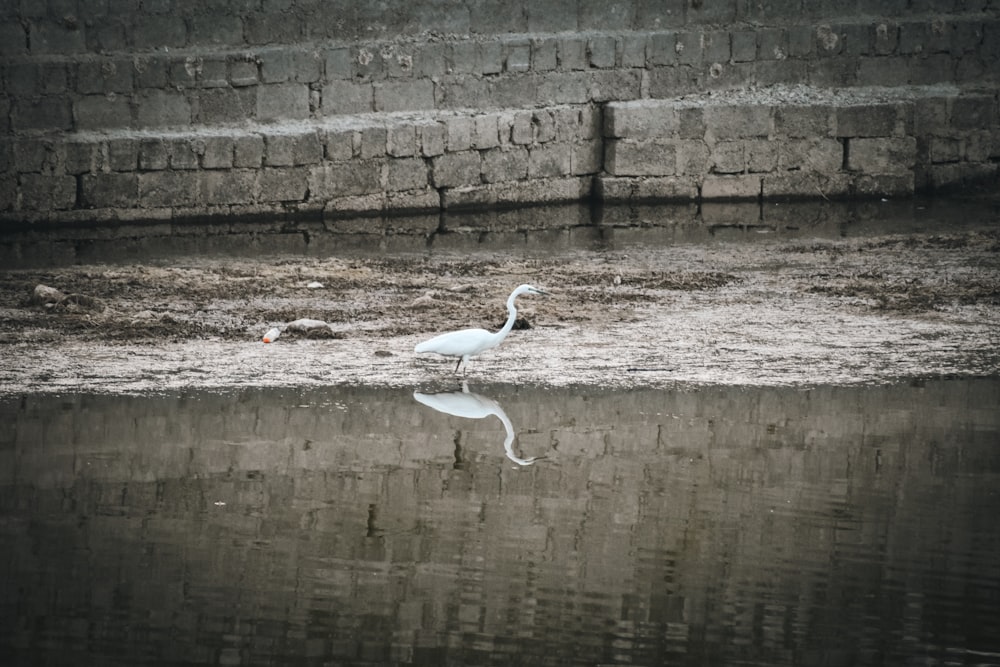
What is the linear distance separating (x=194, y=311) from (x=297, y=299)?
761 millimetres

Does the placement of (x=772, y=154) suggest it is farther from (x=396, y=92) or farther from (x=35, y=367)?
(x=35, y=367)

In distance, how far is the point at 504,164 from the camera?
47.7 feet

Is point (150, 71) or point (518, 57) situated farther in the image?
point (518, 57)

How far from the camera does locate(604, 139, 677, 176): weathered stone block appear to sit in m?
14.8

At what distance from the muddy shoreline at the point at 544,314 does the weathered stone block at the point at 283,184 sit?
184cm

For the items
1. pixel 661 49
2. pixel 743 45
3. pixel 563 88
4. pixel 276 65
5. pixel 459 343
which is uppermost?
pixel 743 45

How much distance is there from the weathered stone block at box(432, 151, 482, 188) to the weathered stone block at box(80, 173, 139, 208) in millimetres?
2861

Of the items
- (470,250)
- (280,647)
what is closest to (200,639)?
(280,647)

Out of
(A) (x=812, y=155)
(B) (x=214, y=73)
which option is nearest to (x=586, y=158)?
(A) (x=812, y=155)

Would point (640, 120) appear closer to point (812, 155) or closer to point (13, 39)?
point (812, 155)

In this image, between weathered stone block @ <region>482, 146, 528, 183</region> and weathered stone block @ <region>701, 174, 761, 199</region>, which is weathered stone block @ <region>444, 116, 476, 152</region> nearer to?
weathered stone block @ <region>482, 146, 528, 183</region>

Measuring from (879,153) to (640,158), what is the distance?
8.32 feet

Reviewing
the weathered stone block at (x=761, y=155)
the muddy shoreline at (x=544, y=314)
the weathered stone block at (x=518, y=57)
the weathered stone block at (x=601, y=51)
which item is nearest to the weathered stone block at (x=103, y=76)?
the muddy shoreline at (x=544, y=314)

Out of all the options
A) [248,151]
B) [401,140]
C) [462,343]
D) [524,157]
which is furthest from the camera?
[524,157]
